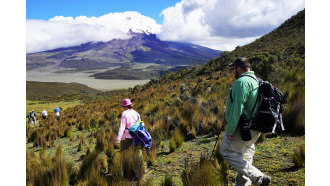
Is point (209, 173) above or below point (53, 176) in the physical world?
above

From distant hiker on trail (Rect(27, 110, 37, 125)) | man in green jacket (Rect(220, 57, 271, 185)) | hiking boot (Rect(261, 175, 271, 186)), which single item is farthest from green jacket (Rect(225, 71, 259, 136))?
distant hiker on trail (Rect(27, 110, 37, 125))

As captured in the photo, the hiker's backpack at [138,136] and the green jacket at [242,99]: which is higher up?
the green jacket at [242,99]

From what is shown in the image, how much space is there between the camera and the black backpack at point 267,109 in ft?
8.29

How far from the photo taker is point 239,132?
2645mm

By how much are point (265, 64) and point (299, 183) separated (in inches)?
369

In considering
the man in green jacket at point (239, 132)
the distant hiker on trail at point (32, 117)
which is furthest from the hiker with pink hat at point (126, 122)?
the distant hiker on trail at point (32, 117)

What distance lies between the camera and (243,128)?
2.53 metres

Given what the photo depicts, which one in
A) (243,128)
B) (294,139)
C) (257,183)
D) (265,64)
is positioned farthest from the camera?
(265,64)

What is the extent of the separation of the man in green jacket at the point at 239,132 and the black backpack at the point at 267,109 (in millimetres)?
66

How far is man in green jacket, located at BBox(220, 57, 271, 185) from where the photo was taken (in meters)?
2.51

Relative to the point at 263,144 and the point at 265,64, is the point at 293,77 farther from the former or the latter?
the point at 263,144

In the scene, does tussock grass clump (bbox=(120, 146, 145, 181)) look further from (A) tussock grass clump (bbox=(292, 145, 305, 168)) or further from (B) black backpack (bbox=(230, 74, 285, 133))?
(A) tussock grass clump (bbox=(292, 145, 305, 168))

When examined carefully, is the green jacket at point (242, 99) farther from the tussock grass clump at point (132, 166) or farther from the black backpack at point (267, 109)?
the tussock grass clump at point (132, 166)
